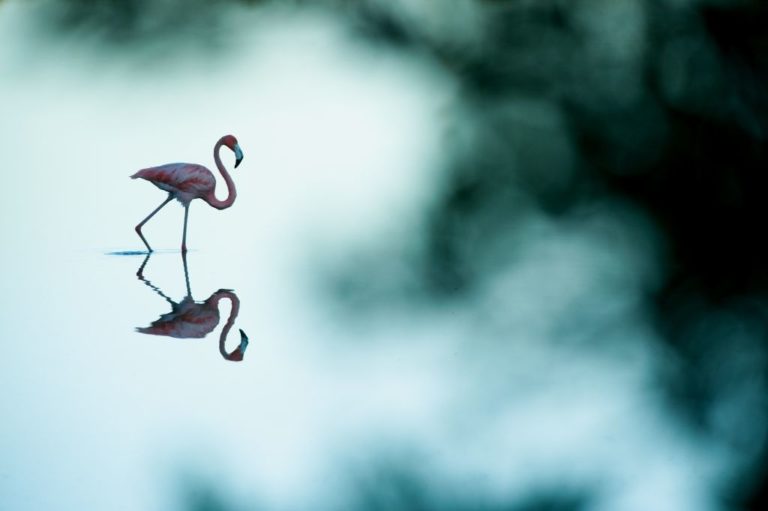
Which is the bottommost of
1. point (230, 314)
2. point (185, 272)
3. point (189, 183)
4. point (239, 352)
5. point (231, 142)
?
point (239, 352)

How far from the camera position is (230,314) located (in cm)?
262

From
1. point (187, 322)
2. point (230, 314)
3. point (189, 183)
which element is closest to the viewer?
point (230, 314)

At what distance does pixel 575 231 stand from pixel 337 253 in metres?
0.15

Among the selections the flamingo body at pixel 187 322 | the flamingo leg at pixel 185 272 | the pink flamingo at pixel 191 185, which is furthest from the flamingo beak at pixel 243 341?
the pink flamingo at pixel 191 185

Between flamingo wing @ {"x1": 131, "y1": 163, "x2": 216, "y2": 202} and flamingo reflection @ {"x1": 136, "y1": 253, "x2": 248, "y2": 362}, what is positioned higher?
flamingo wing @ {"x1": 131, "y1": 163, "x2": 216, "y2": 202}

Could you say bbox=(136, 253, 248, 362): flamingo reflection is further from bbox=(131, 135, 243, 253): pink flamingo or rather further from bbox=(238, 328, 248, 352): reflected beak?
bbox=(131, 135, 243, 253): pink flamingo

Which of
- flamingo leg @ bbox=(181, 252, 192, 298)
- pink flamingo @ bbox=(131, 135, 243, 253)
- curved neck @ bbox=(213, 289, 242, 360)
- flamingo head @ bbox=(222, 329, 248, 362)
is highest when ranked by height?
pink flamingo @ bbox=(131, 135, 243, 253)

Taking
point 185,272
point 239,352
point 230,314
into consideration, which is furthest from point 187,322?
point 185,272

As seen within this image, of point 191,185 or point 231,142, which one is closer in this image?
point 231,142

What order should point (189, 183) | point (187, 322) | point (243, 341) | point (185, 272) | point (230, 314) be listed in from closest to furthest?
point (243, 341) → point (230, 314) → point (187, 322) → point (185, 272) → point (189, 183)

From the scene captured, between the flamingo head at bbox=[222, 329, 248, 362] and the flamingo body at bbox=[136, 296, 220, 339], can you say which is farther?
the flamingo body at bbox=[136, 296, 220, 339]

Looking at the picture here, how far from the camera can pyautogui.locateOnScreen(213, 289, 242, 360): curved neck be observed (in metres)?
2.33

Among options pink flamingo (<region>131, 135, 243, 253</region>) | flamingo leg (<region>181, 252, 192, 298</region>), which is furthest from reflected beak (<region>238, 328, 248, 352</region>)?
pink flamingo (<region>131, 135, 243, 253</region>)

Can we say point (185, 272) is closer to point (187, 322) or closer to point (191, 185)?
point (187, 322)
